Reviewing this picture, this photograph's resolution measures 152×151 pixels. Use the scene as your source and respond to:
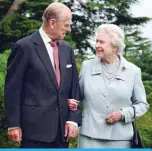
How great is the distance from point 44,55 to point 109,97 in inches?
23.6

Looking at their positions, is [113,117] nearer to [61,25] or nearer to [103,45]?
[103,45]

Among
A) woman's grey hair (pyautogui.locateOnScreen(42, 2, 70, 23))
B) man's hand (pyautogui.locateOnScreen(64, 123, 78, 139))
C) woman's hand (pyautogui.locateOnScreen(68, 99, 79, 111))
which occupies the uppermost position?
woman's grey hair (pyautogui.locateOnScreen(42, 2, 70, 23))

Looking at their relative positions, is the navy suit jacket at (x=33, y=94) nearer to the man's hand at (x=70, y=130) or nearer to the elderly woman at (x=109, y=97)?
the man's hand at (x=70, y=130)

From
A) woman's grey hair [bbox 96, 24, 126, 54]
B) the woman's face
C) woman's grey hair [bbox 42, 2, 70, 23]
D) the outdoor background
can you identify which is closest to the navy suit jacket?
woman's grey hair [bbox 42, 2, 70, 23]

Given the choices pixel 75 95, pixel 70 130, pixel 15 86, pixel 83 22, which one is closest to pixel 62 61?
pixel 75 95

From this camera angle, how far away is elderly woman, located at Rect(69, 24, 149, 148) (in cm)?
455

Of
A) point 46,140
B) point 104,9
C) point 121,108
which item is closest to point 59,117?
point 46,140

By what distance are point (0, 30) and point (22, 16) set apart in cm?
48

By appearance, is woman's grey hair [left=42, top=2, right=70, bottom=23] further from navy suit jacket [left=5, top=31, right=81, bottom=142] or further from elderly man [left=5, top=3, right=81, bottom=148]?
navy suit jacket [left=5, top=31, right=81, bottom=142]

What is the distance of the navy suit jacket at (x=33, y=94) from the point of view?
4.40 metres

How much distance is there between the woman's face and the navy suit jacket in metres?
0.37

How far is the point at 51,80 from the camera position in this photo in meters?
4.44

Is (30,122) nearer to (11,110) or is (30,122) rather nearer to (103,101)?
(11,110)

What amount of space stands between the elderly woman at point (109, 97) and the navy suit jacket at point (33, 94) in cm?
17
